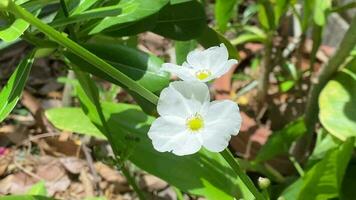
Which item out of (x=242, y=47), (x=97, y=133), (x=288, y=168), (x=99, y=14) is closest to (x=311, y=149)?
(x=288, y=168)

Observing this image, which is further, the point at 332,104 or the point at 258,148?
the point at 258,148

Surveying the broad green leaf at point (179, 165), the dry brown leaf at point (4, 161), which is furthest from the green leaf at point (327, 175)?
the dry brown leaf at point (4, 161)

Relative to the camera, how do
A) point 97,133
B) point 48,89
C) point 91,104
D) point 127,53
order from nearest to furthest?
1. point 127,53
2. point 91,104
3. point 97,133
4. point 48,89

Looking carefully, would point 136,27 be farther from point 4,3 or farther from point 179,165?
point 4,3

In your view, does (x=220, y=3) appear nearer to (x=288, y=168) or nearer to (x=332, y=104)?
(x=332, y=104)

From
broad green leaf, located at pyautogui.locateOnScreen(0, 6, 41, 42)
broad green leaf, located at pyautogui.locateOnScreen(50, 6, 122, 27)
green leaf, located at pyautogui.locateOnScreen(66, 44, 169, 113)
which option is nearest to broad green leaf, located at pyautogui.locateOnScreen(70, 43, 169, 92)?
green leaf, located at pyautogui.locateOnScreen(66, 44, 169, 113)
